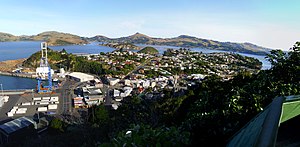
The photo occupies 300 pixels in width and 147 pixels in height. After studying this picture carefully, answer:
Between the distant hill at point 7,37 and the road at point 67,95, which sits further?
the distant hill at point 7,37

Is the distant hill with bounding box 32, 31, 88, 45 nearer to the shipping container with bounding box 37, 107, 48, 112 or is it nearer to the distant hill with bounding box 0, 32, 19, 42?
the distant hill with bounding box 0, 32, 19, 42

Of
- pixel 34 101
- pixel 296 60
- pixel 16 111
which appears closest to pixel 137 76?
pixel 34 101

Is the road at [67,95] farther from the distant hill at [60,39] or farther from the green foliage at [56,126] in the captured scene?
the distant hill at [60,39]

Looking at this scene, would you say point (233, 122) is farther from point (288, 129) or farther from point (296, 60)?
point (296, 60)

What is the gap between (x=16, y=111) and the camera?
1339 centimetres

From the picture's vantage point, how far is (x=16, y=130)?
9859mm

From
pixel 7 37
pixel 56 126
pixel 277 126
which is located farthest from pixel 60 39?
pixel 277 126

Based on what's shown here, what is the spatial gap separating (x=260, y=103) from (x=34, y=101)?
1701 cm

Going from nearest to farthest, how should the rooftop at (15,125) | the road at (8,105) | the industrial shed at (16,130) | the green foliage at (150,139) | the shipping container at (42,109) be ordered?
the green foliage at (150,139), the industrial shed at (16,130), the rooftop at (15,125), the road at (8,105), the shipping container at (42,109)

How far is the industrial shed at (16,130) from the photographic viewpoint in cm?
964

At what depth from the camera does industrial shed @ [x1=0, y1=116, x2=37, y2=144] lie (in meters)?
9.64

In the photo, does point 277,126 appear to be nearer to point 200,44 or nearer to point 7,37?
point 200,44

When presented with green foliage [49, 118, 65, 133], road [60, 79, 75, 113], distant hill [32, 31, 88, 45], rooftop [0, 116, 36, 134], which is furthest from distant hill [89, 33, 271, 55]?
rooftop [0, 116, 36, 134]

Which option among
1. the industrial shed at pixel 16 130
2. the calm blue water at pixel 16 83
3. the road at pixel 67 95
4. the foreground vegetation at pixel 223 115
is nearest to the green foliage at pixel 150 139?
the foreground vegetation at pixel 223 115
